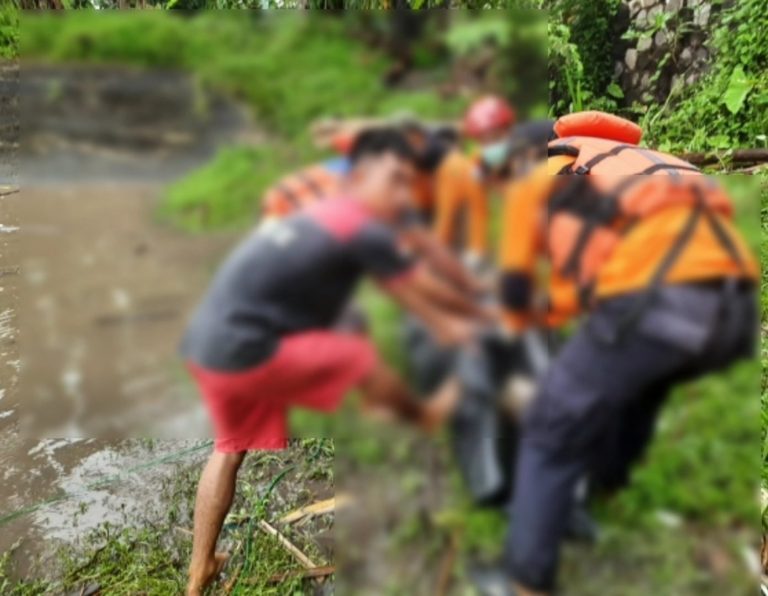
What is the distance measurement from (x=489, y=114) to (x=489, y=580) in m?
0.46

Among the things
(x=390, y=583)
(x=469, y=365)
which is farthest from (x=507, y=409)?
(x=390, y=583)

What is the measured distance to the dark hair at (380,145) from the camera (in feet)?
1.99

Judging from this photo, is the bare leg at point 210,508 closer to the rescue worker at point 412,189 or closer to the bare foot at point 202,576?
the bare foot at point 202,576

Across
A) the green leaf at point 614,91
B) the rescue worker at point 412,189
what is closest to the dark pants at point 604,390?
the rescue worker at point 412,189

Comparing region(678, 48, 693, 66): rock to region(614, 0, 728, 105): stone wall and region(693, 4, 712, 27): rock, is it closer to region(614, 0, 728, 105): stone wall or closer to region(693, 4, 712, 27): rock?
region(614, 0, 728, 105): stone wall

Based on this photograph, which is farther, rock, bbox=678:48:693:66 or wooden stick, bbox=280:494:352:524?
rock, bbox=678:48:693:66

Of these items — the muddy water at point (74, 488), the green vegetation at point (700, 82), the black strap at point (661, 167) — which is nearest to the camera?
the black strap at point (661, 167)

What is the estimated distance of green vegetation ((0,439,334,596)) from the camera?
4.83 feet

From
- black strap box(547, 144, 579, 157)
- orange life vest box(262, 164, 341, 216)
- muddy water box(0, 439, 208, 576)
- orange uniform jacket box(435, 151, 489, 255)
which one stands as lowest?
muddy water box(0, 439, 208, 576)

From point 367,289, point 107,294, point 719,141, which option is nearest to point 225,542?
point 107,294

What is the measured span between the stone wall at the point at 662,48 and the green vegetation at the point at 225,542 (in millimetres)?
2048

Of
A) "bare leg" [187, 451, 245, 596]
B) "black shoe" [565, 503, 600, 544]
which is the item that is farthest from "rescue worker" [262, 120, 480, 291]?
"bare leg" [187, 451, 245, 596]

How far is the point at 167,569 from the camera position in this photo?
151 centimetres

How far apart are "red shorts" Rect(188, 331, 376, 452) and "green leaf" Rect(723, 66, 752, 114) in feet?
7.67
